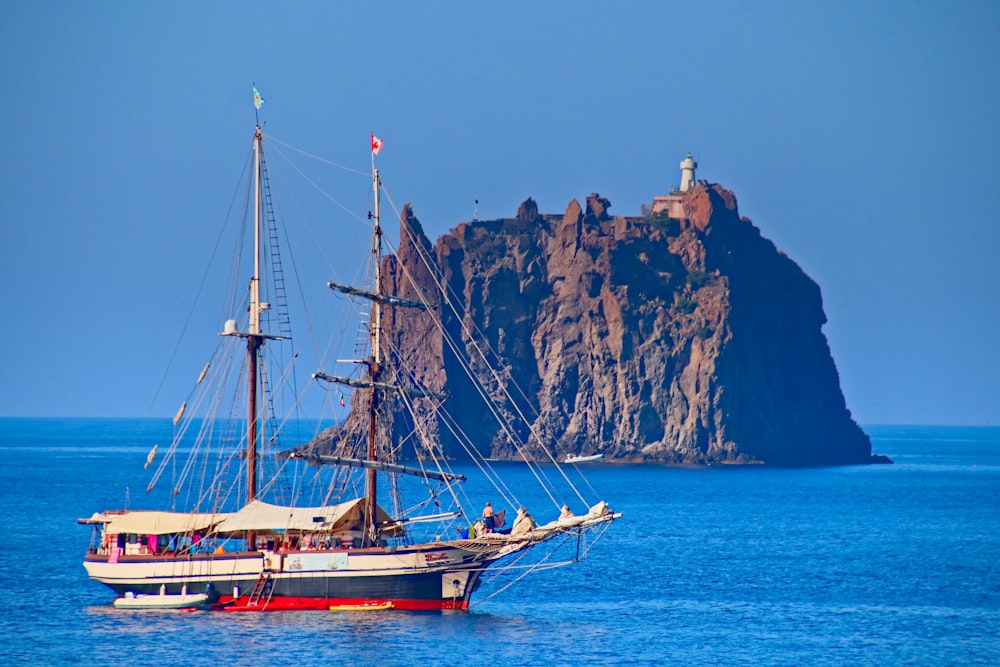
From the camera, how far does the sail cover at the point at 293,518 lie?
66375 millimetres

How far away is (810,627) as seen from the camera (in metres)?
65.5

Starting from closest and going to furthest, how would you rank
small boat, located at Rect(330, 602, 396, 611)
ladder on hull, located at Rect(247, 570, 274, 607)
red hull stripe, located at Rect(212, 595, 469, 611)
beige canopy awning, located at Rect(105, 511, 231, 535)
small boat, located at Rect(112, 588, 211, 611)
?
small boat, located at Rect(330, 602, 396, 611)
red hull stripe, located at Rect(212, 595, 469, 611)
ladder on hull, located at Rect(247, 570, 274, 607)
small boat, located at Rect(112, 588, 211, 611)
beige canopy awning, located at Rect(105, 511, 231, 535)

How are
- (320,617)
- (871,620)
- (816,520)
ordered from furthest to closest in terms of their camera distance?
(816,520) → (871,620) → (320,617)

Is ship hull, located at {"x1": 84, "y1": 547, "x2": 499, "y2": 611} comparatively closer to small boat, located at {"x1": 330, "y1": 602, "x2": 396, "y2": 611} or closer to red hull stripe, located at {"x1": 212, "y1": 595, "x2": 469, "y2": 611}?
red hull stripe, located at {"x1": 212, "y1": 595, "x2": 469, "y2": 611}

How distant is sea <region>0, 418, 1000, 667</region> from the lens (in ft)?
189

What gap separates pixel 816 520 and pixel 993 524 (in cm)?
1301

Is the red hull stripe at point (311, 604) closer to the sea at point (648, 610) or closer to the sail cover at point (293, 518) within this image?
the sea at point (648, 610)

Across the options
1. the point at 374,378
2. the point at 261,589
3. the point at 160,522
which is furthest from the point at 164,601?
the point at 374,378

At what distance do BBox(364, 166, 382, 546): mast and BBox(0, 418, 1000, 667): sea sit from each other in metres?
4.36

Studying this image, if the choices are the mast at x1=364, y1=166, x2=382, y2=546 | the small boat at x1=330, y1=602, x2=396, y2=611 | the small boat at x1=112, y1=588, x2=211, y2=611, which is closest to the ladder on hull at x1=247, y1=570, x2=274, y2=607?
the small boat at x1=112, y1=588, x2=211, y2=611

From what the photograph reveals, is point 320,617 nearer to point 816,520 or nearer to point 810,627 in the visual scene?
point 810,627

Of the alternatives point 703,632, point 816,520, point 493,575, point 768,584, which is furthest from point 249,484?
point 816,520

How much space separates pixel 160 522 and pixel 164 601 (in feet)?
12.1

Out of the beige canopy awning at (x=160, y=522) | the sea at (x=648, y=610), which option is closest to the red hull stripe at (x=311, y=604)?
the sea at (x=648, y=610)
